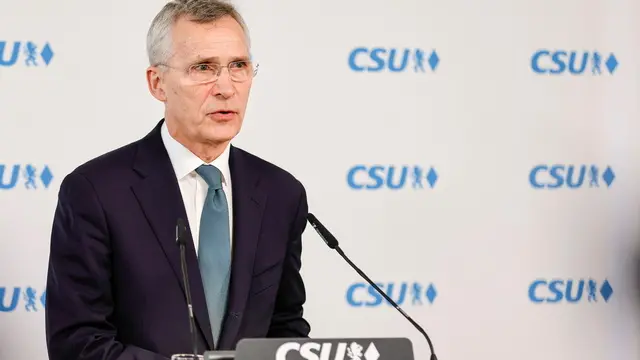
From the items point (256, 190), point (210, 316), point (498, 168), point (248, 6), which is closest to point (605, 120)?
point (498, 168)

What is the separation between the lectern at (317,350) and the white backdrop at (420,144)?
5.25 feet

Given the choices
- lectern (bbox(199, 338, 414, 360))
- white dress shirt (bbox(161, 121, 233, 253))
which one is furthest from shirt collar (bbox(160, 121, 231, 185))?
lectern (bbox(199, 338, 414, 360))

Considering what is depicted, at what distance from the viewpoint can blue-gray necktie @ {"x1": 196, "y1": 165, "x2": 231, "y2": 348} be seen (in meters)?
2.20

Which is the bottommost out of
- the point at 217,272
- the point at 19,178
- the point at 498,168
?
the point at 217,272

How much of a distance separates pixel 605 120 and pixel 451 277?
0.90m

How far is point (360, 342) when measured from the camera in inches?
68.5

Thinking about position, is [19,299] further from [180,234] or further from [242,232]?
[180,234]

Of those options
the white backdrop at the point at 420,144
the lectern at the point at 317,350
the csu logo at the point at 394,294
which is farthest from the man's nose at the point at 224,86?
the csu logo at the point at 394,294

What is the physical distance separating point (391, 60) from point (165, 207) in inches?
57.9

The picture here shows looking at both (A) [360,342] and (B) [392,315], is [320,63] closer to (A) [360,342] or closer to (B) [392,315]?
(B) [392,315]

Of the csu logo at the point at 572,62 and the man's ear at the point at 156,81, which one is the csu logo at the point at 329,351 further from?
the csu logo at the point at 572,62

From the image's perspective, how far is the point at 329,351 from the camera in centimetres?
171

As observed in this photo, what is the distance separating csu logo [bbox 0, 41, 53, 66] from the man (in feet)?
3.11

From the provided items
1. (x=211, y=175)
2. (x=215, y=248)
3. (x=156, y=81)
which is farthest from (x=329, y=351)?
(x=156, y=81)
